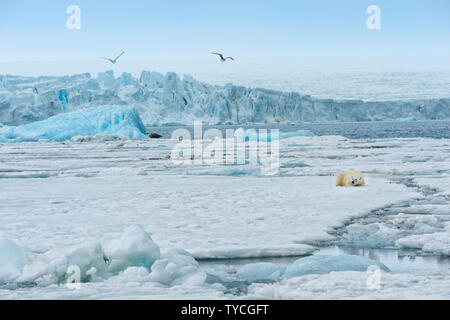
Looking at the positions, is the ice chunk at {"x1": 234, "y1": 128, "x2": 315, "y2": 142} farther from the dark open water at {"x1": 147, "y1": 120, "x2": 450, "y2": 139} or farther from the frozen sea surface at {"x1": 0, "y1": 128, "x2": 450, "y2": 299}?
the frozen sea surface at {"x1": 0, "y1": 128, "x2": 450, "y2": 299}

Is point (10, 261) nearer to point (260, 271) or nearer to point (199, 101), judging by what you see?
point (260, 271)

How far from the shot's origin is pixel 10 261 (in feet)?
11.0

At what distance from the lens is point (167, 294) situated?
2.76 m

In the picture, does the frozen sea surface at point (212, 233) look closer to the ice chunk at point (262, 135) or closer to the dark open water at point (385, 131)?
the ice chunk at point (262, 135)

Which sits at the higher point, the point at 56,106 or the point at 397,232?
the point at 56,106

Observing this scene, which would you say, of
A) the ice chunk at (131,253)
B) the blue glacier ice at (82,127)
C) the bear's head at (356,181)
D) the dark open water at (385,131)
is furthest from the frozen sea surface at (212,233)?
the blue glacier ice at (82,127)

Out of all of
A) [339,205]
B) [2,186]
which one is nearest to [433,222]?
[339,205]

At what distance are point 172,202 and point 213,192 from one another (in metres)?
1.16

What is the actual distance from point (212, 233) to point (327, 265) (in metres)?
1.51

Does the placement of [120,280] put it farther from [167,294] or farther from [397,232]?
[397,232]

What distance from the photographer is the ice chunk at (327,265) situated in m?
3.17

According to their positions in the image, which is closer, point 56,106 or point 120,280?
point 120,280

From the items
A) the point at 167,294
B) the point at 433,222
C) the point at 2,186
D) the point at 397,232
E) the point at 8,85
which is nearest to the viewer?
the point at 167,294

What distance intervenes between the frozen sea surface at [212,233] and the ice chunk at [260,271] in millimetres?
14
